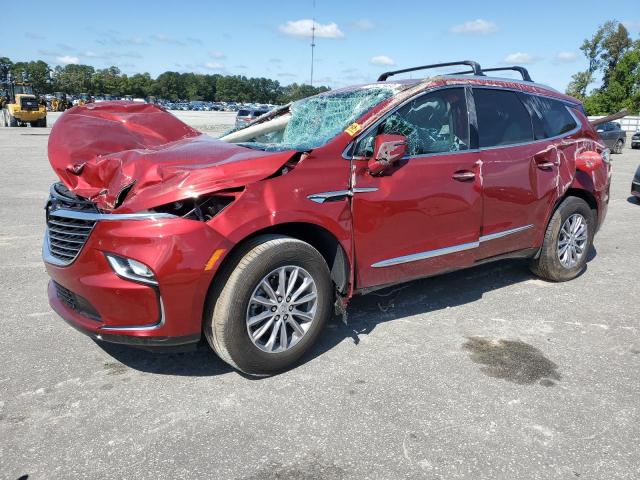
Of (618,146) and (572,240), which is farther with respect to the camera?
(618,146)

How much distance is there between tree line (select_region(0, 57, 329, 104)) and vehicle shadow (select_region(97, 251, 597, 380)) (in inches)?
4921

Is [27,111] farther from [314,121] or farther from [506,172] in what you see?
[506,172]

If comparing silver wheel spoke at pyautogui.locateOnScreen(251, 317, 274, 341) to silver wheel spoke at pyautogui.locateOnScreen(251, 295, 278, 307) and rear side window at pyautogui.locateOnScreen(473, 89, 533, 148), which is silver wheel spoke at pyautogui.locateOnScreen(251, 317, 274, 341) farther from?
rear side window at pyautogui.locateOnScreen(473, 89, 533, 148)

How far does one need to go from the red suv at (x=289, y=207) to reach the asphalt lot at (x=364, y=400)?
1.18 ft

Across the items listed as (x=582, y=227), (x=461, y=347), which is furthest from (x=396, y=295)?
(x=582, y=227)

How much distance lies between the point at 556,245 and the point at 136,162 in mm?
3746

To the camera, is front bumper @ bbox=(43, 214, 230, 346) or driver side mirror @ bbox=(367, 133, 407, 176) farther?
driver side mirror @ bbox=(367, 133, 407, 176)

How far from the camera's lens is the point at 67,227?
317 cm

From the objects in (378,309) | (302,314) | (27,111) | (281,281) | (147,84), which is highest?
(147,84)

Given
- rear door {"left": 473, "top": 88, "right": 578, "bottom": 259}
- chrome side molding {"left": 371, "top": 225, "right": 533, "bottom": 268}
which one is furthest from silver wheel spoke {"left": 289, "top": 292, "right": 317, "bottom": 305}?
rear door {"left": 473, "top": 88, "right": 578, "bottom": 259}

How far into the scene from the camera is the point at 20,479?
2.33 metres

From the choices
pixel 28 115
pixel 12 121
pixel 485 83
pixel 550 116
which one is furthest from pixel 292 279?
pixel 12 121

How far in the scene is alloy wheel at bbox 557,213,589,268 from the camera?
4941 millimetres

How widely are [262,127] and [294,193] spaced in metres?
1.60
